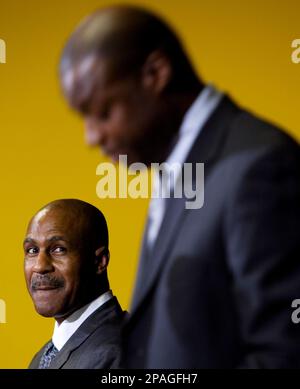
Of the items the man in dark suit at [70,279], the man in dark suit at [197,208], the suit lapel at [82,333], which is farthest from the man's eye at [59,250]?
the man in dark suit at [197,208]

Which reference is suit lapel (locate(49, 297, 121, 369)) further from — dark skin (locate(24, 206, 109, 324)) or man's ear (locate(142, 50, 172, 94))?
man's ear (locate(142, 50, 172, 94))

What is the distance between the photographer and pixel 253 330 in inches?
23.8

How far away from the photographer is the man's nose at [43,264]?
1279 mm

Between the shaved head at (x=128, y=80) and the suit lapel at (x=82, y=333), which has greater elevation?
the shaved head at (x=128, y=80)

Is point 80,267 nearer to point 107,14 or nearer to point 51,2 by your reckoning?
point 107,14

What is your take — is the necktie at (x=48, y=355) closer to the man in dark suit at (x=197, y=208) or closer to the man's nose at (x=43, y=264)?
the man's nose at (x=43, y=264)

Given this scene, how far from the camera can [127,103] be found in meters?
0.65

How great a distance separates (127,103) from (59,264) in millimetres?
672

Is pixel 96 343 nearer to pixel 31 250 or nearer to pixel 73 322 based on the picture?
pixel 73 322

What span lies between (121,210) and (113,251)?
10 centimetres

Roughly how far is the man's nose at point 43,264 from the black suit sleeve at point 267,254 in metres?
0.70

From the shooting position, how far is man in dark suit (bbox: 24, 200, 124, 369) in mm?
1276

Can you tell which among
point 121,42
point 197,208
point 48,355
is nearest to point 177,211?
point 197,208
